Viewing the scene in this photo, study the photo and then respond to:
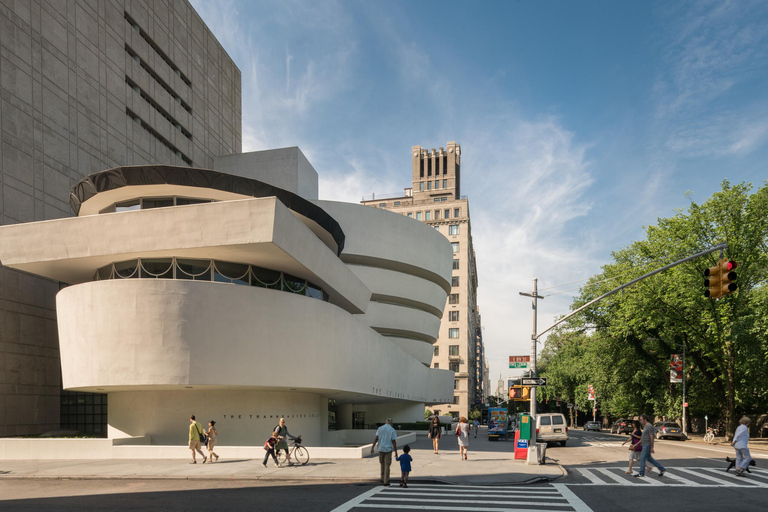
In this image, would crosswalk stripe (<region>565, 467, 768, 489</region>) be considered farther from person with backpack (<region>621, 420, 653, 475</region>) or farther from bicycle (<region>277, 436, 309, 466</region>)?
bicycle (<region>277, 436, 309, 466</region>)

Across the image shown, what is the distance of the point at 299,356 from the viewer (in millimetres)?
26984

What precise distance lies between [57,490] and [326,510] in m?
7.86

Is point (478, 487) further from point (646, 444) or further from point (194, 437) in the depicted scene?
point (194, 437)

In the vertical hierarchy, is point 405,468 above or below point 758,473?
above

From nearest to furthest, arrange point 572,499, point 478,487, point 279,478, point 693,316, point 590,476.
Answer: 1. point 572,499
2. point 478,487
3. point 279,478
4. point 590,476
5. point 693,316

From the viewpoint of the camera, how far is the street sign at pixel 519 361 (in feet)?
73.2

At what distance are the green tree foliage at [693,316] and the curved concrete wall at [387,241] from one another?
1380 centimetres

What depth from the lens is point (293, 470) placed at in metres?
18.6

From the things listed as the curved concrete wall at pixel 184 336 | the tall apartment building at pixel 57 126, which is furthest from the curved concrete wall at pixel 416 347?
the tall apartment building at pixel 57 126

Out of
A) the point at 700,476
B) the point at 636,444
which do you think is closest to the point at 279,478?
the point at 636,444

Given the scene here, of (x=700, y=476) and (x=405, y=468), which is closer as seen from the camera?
(x=405, y=468)

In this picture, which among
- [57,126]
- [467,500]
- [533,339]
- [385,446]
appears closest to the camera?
[467,500]

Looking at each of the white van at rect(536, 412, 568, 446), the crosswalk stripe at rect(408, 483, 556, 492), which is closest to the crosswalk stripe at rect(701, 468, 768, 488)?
the crosswalk stripe at rect(408, 483, 556, 492)

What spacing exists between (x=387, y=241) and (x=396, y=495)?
33.1 meters
